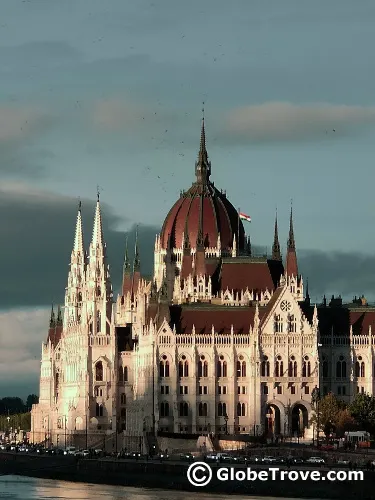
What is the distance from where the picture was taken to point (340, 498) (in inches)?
7623

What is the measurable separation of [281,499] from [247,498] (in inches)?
133

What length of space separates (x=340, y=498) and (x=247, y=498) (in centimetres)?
954

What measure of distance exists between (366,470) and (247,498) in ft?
33.5

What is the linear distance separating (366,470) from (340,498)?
16.5 feet

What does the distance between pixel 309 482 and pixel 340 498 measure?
459 centimetres

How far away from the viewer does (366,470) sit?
198 m

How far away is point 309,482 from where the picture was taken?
197500 mm

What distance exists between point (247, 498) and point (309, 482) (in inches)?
224

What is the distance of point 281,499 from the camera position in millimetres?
197750

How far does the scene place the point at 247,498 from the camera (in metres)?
200

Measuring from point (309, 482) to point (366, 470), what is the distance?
15.6ft
